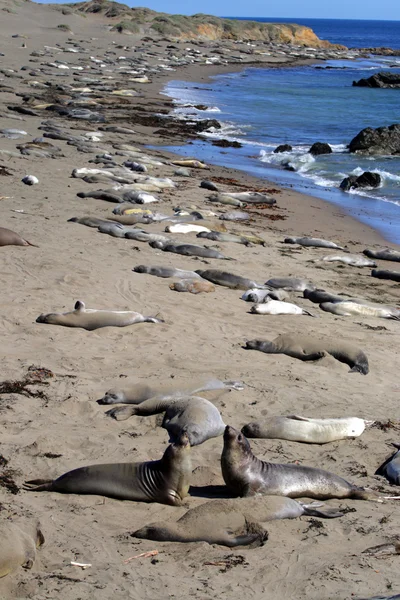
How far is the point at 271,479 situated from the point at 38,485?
1.25 m

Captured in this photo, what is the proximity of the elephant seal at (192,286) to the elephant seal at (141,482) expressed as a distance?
12.8 ft

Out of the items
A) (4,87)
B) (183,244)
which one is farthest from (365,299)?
(4,87)

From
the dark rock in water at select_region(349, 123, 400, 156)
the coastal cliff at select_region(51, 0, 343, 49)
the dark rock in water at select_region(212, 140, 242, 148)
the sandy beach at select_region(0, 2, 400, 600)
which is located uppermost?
the coastal cliff at select_region(51, 0, 343, 49)

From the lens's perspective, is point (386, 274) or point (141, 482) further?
point (386, 274)

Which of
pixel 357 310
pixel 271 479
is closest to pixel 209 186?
pixel 357 310

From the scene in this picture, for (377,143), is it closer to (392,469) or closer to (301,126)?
(301,126)

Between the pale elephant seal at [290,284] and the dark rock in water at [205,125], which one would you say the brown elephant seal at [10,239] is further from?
the dark rock in water at [205,125]

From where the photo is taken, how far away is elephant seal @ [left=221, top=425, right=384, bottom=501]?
4.19m

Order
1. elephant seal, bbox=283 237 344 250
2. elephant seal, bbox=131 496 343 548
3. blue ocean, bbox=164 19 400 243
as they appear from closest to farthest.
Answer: elephant seal, bbox=131 496 343 548
elephant seal, bbox=283 237 344 250
blue ocean, bbox=164 19 400 243

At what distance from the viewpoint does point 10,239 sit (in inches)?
333

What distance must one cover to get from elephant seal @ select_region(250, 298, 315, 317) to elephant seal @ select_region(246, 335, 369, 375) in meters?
0.92

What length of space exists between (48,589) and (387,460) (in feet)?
8.17

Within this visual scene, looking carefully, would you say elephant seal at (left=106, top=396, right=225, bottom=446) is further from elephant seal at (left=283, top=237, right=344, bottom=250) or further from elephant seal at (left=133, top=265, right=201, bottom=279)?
elephant seal at (left=283, top=237, right=344, bottom=250)

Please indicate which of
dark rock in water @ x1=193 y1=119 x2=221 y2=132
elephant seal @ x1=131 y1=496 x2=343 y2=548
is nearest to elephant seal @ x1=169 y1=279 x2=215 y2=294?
elephant seal @ x1=131 y1=496 x2=343 y2=548
